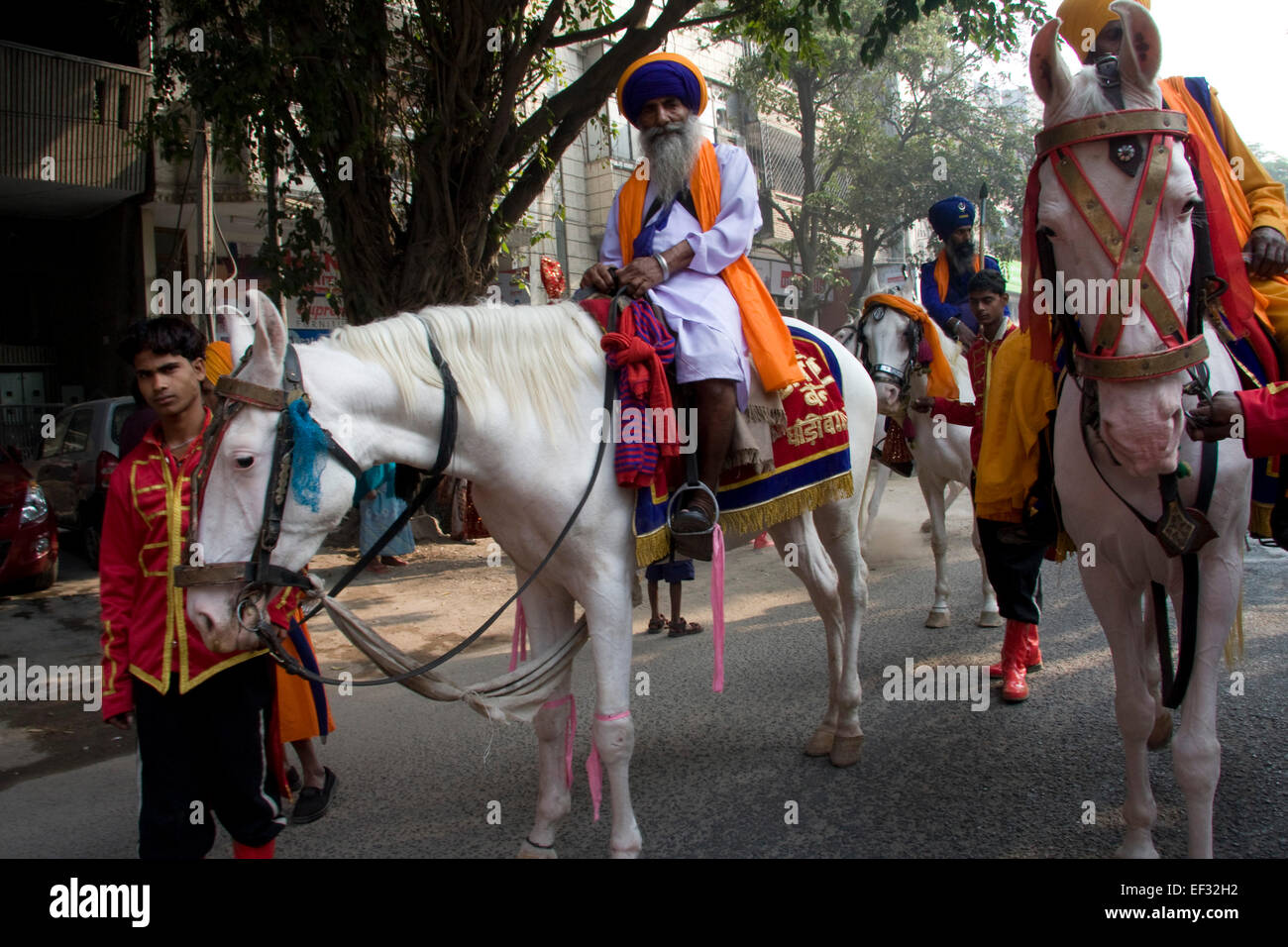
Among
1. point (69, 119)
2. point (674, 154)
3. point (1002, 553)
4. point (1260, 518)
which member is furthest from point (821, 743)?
point (69, 119)

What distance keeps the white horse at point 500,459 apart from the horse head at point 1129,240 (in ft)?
5.00

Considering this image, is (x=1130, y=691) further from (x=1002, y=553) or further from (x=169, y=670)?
(x=169, y=670)

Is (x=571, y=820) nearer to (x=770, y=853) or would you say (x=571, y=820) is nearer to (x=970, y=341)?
(x=770, y=853)

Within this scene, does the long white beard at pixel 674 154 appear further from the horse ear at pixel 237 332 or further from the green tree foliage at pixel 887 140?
the green tree foliage at pixel 887 140

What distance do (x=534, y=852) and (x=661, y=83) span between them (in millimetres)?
2964

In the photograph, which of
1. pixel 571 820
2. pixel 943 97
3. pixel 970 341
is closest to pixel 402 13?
pixel 970 341

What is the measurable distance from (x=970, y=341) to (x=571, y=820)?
14.1 ft

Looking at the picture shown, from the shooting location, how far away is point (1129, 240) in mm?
2250

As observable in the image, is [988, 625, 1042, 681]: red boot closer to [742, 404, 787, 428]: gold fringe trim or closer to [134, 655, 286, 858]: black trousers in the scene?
[742, 404, 787, 428]: gold fringe trim

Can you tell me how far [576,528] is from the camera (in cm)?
295

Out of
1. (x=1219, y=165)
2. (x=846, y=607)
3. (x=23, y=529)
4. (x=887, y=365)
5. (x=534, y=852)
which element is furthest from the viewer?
(x=23, y=529)

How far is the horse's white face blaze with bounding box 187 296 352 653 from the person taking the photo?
235 centimetres

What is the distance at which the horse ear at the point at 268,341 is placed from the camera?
93.1 inches

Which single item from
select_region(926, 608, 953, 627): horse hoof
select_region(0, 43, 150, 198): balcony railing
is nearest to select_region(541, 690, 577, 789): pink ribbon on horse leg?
select_region(926, 608, 953, 627): horse hoof
